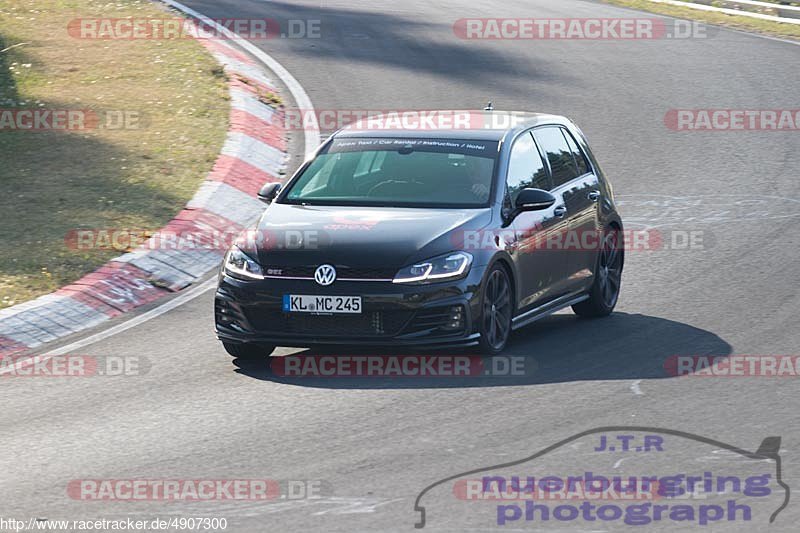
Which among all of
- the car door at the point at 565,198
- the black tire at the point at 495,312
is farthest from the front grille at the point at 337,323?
the car door at the point at 565,198

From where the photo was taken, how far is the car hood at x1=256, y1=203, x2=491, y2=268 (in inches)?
385

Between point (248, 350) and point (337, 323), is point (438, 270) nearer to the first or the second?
point (337, 323)

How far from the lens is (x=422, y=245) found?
388 inches

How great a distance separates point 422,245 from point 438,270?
0.66ft

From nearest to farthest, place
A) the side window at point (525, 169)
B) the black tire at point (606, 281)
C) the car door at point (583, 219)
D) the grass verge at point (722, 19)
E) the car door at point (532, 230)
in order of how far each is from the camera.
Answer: the car door at point (532, 230), the side window at point (525, 169), the car door at point (583, 219), the black tire at point (606, 281), the grass verge at point (722, 19)

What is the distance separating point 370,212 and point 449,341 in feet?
3.89

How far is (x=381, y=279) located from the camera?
971 centimetres

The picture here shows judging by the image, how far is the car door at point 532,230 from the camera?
1070 cm

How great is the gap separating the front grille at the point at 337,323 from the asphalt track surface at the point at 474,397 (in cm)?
32

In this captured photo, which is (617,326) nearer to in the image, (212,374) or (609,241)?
(609,241)

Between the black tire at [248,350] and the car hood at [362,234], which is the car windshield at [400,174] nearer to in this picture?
the car hood at [362,234]

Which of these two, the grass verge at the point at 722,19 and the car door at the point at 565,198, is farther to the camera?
the grass verge at the point at 722,19

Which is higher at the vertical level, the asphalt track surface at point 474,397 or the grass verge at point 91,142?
the asphalt track surface at point 474,397

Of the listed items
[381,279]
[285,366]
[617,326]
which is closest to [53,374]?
[285,366]
